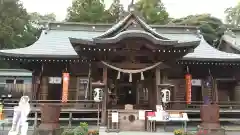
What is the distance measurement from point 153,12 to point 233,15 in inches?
1042

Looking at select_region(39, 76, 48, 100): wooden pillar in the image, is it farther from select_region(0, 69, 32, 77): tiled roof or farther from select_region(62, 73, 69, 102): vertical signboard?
select_region(0, 69, 32, 77): tiled roof

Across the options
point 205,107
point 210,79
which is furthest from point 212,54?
point 205,107

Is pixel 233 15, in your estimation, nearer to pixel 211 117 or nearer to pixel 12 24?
pixel 12 24

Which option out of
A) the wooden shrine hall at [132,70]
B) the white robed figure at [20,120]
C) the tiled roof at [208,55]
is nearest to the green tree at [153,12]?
the tiled roof at [208,55]

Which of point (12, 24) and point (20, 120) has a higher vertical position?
point (12, 24)

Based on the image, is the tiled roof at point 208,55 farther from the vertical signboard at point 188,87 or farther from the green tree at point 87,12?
the green tree at point 87,12

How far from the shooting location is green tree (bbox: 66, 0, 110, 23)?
39281mm

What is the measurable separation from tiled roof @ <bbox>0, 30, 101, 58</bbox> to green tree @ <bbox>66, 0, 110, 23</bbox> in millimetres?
18799

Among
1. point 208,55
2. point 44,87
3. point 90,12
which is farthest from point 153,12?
point 44,87

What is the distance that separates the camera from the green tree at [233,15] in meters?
53.5

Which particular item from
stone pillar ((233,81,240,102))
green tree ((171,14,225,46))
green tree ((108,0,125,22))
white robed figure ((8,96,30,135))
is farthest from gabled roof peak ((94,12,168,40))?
green tree ((171,14,225,46))

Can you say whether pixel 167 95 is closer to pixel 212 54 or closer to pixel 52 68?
pixel 212 54

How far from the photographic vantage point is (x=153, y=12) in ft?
133

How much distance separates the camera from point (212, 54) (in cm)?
1694
